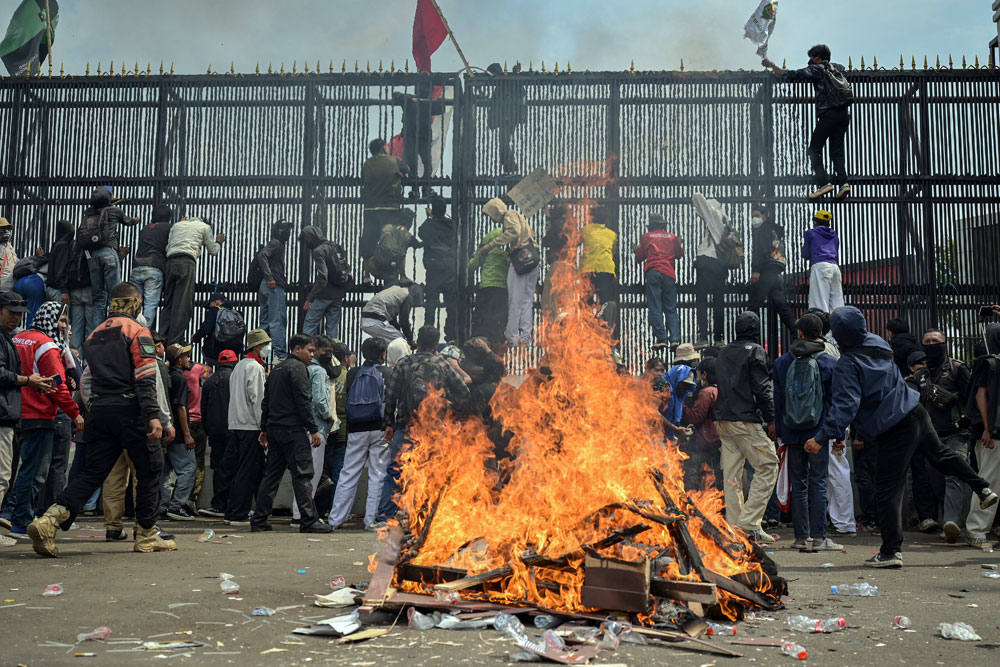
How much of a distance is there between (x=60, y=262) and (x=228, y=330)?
267 centimetres

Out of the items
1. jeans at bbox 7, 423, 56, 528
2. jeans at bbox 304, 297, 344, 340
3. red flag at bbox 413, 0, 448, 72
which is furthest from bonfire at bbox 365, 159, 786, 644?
red flag at bbox 413, 0, 448, 72

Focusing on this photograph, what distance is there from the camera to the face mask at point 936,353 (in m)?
10.6

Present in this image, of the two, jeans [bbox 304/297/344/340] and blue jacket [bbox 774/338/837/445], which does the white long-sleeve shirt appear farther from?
blue jacket [bbox 774/338/837/445]

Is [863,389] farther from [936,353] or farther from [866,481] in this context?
[866,481]

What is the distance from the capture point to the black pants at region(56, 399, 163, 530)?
8141 millimetres

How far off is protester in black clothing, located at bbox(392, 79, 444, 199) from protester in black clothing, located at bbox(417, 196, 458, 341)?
69cm

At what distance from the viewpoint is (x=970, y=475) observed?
8133 mm

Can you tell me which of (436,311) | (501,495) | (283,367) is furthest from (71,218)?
(501,495)

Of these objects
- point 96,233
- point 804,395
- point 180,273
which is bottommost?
point 804,395

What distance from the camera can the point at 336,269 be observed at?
14.5 meters

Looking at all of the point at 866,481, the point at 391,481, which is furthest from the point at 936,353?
the point at 391,481

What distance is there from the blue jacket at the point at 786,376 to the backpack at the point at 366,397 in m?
4.58

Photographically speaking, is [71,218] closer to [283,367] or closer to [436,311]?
[436,311]

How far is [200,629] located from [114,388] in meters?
3.81
